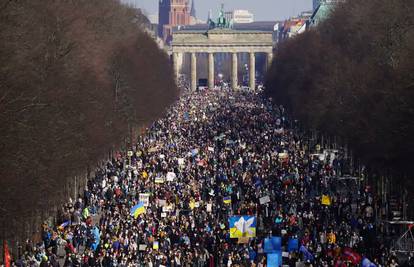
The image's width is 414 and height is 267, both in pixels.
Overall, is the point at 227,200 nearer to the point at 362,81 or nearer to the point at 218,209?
the point at 218,209

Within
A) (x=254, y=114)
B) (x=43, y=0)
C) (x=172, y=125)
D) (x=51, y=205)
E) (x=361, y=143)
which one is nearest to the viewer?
(x=51, y=205)

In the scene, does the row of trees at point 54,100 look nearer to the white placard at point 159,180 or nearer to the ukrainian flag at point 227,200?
the white placard at point 159,180

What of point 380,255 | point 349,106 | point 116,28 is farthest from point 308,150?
point 380,255

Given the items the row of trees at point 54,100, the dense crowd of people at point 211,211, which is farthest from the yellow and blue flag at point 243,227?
the row of trees at point 54,100

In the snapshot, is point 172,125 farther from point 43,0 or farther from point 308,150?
point 43,0

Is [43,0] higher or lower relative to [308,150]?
higher

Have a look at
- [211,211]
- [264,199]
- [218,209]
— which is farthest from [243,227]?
[264,199]
